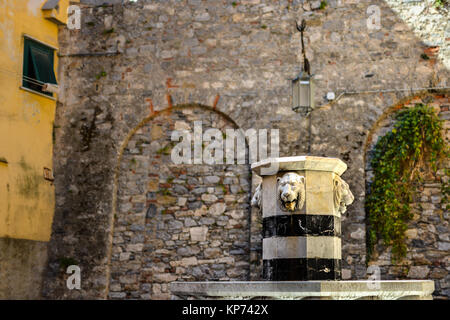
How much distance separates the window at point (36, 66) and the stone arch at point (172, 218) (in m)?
1.59

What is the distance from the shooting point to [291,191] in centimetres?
532

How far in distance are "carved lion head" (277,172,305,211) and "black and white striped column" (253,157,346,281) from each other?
0.16ft

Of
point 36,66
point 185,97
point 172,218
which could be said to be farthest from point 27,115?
point 172,218

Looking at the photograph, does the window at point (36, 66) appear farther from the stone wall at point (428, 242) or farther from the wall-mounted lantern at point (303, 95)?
the stone wall at point (428, 242)

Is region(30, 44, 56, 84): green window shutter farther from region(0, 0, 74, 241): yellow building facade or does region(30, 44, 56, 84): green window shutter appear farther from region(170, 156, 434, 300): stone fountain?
region(170, 156, 434, 300): stone fountain

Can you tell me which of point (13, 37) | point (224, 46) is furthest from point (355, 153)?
point (13, 37)

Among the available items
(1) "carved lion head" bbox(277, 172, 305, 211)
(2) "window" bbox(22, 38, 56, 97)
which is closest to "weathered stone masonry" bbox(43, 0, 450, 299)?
(2) "window" bbox(22, 38, 56, 97)

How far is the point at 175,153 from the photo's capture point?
9086mm

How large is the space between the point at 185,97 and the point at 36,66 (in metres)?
2.31

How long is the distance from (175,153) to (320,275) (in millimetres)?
4232

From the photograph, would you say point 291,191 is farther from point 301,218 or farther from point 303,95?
point 303,95

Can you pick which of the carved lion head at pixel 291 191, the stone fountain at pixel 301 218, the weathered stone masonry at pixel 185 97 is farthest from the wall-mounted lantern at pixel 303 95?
the carved lion head at pixel 291 191
